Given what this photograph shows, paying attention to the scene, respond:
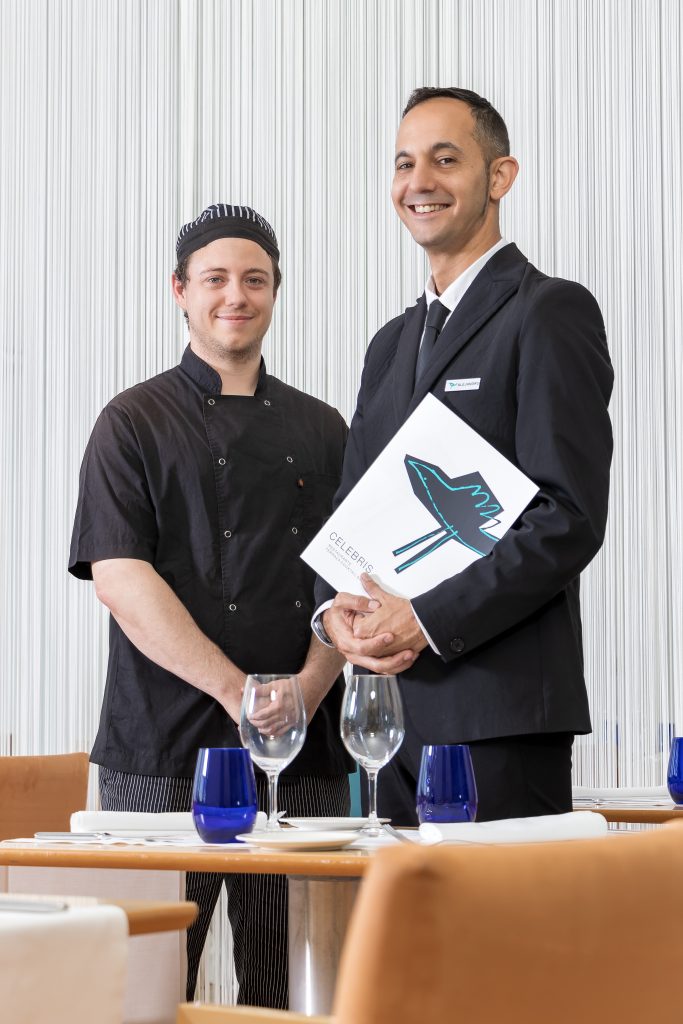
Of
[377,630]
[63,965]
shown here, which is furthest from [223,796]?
[63,965]

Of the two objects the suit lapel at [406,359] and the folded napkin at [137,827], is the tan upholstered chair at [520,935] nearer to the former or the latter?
the folded napkin at [137,827]

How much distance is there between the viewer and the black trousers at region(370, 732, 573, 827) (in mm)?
1859

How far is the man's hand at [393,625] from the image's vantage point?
189 centimetres

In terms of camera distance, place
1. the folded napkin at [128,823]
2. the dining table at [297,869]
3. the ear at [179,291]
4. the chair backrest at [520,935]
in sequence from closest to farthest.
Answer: the chair backrest at [520,935]
the dining table at [297,869]
the folded napkin at [128,823]
the ear at [179,291]

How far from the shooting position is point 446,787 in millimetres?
1529

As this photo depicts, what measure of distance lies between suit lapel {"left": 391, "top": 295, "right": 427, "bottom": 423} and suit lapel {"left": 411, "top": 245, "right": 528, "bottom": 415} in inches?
1.4

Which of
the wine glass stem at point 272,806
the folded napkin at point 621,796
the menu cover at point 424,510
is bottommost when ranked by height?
the folded napkin at point 621,796

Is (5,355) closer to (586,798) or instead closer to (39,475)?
(39,475)

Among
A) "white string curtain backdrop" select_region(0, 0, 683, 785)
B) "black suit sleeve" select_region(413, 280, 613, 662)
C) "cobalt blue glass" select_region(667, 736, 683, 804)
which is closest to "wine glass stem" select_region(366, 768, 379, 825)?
"black suit sleeve" select_region(413, 280, 613, 662)

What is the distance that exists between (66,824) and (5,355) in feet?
6.19

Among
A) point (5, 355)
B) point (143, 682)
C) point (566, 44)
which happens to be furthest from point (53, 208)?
point (143, 682)

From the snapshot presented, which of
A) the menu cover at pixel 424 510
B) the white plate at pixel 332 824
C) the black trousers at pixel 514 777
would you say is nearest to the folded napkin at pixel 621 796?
the black trousers at pixel 514 777

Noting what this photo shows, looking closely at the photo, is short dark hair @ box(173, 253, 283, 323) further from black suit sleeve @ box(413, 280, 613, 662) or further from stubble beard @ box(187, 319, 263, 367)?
black suit sleeve @ box(413, 280, 613, 662)

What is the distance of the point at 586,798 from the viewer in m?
2.33
